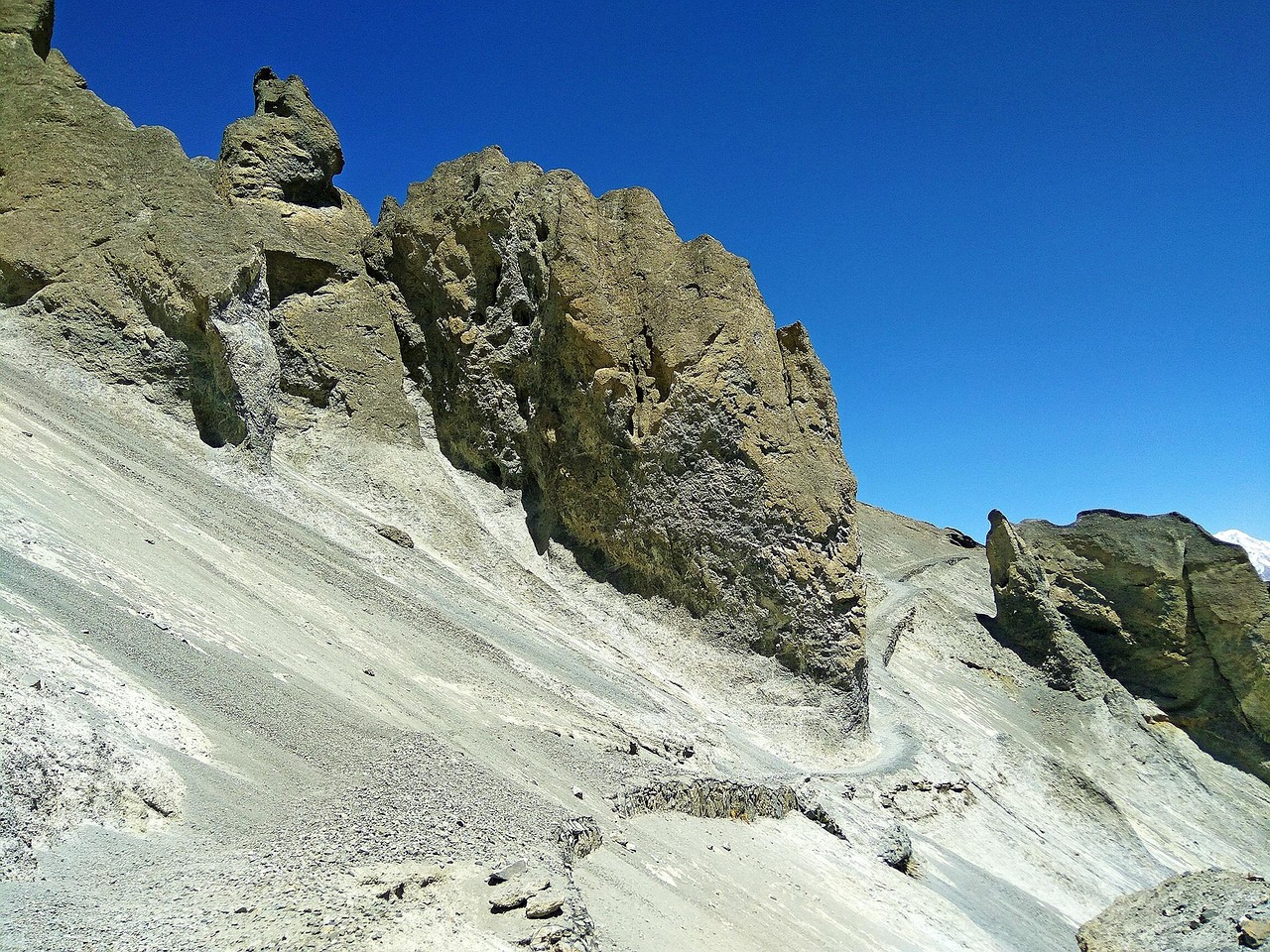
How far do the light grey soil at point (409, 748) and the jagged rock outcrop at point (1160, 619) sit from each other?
4.68m

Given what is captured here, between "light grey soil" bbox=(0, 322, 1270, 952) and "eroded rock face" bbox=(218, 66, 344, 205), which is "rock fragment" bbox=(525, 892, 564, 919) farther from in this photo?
"eroded rock face" bbox=(218, 66, 344, 205)

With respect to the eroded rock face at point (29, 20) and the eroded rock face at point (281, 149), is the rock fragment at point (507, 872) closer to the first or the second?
the eroded rock face at point (281, 149)

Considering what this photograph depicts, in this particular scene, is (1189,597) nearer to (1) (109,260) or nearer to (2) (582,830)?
(2) (582,830)

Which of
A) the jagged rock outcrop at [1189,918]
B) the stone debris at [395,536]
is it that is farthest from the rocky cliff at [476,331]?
the jagged rock outcrop at [1189,918]

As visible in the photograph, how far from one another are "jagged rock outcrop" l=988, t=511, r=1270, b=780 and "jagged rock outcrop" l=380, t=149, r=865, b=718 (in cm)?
1201

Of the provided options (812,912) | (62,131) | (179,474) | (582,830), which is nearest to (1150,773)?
(812,912)

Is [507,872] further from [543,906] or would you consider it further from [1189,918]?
[1189,918]

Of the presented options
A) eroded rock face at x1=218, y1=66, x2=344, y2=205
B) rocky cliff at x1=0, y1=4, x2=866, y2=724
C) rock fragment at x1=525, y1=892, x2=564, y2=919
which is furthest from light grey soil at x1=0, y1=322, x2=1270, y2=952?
eroded rock face at x1=218, y1=66, x2=344, y2=205

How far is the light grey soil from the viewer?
587 centimetres

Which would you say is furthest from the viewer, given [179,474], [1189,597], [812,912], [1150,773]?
[1189,597]

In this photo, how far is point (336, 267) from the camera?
20.7 m

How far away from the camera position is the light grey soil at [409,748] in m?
5.87

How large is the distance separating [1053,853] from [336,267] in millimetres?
21438

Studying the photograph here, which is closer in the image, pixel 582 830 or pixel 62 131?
pixel 582 830
